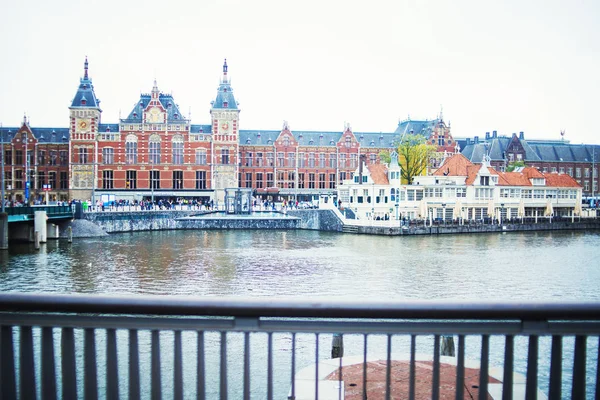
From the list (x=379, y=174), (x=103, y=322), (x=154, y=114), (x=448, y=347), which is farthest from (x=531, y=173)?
(x=103, y=322)

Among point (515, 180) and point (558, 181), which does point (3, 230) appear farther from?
point (558, 181)

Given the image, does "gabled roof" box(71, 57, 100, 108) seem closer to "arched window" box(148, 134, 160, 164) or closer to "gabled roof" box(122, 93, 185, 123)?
"gabled roof" box(122, 93, 185, 123)

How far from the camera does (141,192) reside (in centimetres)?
6950

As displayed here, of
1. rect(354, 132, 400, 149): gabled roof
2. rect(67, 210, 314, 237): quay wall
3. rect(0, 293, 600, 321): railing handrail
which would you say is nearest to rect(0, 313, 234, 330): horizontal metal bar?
rect(0, 293, 600, 321): railing handrail

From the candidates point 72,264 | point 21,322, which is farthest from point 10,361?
point 72,264

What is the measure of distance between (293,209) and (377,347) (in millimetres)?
44499

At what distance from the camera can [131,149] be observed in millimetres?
69375

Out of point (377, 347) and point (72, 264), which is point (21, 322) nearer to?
point (377, 347)

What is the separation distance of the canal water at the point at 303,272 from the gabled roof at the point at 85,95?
30.7 metres

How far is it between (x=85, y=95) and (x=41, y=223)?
33.5 meters

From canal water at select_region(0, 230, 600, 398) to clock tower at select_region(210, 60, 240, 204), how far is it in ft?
91.4

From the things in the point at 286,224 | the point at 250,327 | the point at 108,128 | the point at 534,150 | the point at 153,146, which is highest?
the point at 108,128

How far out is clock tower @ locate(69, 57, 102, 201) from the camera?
68.5m

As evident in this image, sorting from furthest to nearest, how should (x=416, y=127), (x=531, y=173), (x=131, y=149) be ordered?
(x=416, y=127) < (x=131, y=149) < (x=531, y=173)
